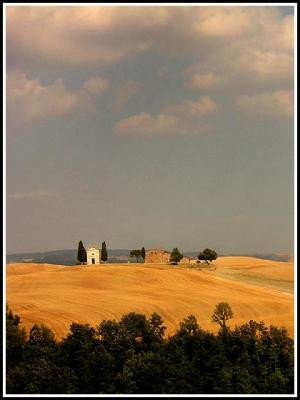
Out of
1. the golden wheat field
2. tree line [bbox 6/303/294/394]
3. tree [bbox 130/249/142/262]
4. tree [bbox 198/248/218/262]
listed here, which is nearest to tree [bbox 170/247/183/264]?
the golden wheat field

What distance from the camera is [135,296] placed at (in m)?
52.4

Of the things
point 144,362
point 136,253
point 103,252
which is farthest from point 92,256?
point 144,362

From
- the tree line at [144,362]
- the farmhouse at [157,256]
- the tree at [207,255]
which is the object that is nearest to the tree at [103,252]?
the farmhouse at [157,256]

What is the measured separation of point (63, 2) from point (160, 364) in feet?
54.0

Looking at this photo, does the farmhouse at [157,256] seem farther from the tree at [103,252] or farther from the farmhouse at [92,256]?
the farmhouse at [92,256]

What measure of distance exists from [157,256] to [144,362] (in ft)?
196

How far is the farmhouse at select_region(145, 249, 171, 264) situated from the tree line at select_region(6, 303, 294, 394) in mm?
53942

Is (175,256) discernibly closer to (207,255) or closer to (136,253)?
(207,255)

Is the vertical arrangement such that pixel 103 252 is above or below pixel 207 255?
above

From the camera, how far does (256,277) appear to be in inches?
3172

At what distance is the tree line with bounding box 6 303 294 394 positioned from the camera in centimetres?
2531

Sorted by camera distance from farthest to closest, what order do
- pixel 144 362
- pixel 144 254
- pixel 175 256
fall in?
pixel 144 254
pixel 175 256
pixel 144 362

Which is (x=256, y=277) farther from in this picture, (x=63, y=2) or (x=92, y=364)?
(x=63, y=2)

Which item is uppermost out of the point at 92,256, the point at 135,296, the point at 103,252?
the point at 103,252
